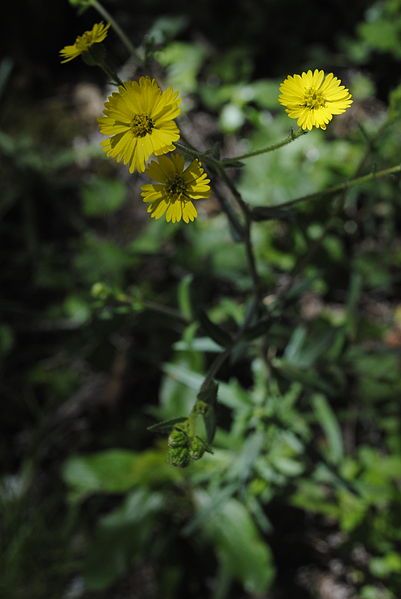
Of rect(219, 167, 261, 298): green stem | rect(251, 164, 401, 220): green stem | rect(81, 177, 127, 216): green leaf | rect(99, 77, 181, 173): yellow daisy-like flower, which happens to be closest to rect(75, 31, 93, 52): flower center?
rect(99, 77, 181, 173): yellow daisy-like flower

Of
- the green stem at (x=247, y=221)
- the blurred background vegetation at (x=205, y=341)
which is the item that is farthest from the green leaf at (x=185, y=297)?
the green stem at (x=247, y=221)

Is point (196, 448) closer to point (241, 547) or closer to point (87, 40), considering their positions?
point (87, 40)

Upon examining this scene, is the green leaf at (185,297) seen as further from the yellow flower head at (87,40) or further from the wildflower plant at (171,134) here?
the yellow flower head at (87,40)

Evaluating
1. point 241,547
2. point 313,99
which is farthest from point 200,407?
point 241,547

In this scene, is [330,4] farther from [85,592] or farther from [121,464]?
[85,592]

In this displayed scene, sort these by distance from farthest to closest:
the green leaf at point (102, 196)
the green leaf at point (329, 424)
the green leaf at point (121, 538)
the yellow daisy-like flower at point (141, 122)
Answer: the green leaf at point (102, 196), the green leaf at point (121, 538), the green leaf at point (329, 424), the yellow daisy-like flower at point (141, 122)

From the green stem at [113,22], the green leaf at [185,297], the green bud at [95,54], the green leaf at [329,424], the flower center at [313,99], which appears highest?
the green stem at [113,22]
